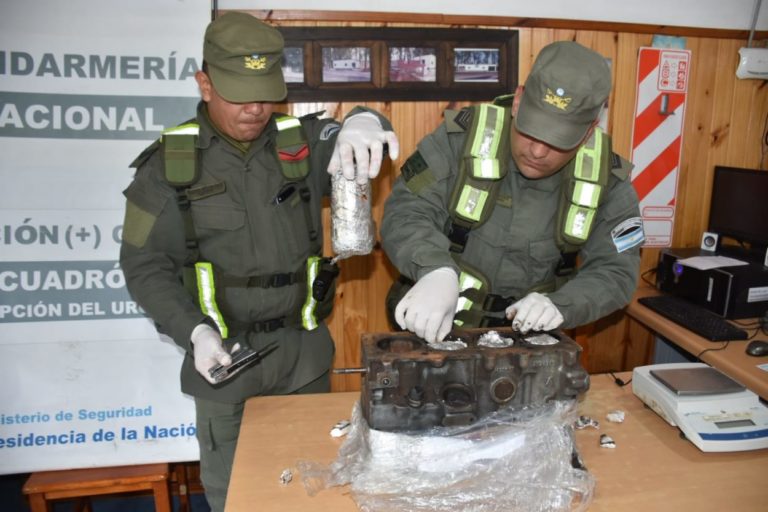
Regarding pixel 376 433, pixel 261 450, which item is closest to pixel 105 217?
pixel 261 450

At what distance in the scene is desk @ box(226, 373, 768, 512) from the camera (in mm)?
1363

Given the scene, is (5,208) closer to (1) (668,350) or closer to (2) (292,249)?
(2) (292,249)

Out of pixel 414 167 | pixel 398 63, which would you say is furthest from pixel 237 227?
pixel 398 63

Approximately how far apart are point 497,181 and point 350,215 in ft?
1.63

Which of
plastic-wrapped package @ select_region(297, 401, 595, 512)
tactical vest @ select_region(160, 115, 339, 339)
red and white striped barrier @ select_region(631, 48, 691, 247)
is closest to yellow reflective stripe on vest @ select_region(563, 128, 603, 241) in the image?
plastic-wrapped package @ select_region(297, 401, 595, 512)

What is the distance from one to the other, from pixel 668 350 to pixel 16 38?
311cm

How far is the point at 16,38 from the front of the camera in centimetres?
217

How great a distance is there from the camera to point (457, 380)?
1.44 m

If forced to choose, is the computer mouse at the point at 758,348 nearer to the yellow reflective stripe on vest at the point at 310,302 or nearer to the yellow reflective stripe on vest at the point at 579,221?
the yellow reflective stripe on vest at the point at 579,221

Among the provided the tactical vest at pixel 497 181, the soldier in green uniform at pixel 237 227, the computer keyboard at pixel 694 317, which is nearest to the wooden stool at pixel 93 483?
the soldier in green uniform at pixel 237 227

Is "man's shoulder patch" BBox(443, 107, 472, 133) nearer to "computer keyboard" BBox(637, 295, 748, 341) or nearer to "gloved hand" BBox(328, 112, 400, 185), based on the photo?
"gloved hand" BBox(328, 112, 400, 185)

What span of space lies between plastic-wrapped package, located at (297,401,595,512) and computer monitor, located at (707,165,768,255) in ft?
5.99

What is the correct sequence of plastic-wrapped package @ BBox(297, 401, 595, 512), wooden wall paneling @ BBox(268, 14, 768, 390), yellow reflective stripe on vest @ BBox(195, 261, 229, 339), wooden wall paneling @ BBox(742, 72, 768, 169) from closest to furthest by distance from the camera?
plastic-wrapped package @ BBox(297, 401, 595, 512) → yellow reflective stripe on vest @ BBox(195, 261, 229, 339) → wooden wall paneling @ BBox(268, 14, 768, 390) → wooden wall paneling @ BBox(742, 72, 768, 169)

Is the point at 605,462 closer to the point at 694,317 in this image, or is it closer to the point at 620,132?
the point at 694,317
